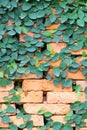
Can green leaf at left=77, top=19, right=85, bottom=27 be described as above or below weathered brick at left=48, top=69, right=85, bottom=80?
above

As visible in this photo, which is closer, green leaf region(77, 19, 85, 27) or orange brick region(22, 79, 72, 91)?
green leaf region(77, 19, 85, 27)

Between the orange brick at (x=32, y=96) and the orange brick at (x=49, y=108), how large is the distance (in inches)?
1.4

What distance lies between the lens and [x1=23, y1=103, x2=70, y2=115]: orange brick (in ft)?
6.68

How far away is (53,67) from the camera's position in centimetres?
203

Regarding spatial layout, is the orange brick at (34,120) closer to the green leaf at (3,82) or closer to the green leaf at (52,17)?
the green leaf at (3,82)

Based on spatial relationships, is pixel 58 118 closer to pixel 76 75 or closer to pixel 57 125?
pixel 57 125

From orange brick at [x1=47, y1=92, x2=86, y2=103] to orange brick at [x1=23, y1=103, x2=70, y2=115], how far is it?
0.04 meters

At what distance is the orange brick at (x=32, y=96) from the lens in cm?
204

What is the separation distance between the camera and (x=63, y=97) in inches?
79.9

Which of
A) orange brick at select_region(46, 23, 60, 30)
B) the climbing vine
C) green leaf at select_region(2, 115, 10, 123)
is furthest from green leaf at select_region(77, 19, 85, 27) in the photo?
green leaf at select_region(2, 115, 10, 123)

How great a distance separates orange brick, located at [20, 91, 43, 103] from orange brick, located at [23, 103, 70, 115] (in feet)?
0.12

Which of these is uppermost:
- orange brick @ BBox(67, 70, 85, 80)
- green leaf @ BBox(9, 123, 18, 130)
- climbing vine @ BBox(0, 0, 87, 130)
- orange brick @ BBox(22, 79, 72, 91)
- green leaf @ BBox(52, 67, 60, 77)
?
climbing vine @ BBox(0, 0, 87, 130)

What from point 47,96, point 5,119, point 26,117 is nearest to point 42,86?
point 47,96

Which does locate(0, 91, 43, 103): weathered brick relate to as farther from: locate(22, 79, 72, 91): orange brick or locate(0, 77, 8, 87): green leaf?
locate(0, 77, 8, 87): green leaf
